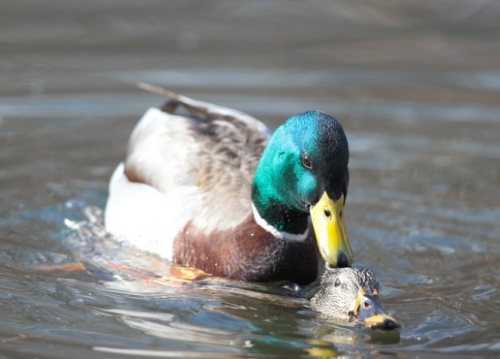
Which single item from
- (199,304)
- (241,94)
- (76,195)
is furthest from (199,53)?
(199,304)

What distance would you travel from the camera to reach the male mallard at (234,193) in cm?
630

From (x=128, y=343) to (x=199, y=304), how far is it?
2.61 feet

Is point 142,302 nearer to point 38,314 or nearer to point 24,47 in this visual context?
point 38,314

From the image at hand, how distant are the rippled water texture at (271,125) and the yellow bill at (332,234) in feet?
1.21

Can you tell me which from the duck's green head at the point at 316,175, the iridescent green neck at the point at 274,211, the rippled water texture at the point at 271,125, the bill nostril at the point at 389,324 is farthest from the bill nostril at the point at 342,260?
the iridescent green neck at the point at 274,211

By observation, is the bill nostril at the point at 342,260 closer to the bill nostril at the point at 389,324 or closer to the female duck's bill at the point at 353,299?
the female duck's bill at the point at 353,299

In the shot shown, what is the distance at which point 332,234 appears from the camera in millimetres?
6195

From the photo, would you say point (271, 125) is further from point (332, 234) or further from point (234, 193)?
point (332, 234)

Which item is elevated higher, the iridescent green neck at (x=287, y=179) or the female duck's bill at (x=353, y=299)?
the iridescent green neck at (x=287, y=179)

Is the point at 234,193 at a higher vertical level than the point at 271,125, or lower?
lower

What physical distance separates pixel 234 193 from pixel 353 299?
5.37 ft

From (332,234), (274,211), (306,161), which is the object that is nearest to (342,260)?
(332,234)

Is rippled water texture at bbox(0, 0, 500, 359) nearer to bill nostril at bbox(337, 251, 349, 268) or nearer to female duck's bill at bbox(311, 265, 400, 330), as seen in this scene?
female duck's bill at bbox(311, 265, 400, 330)

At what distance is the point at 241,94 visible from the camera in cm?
1125
